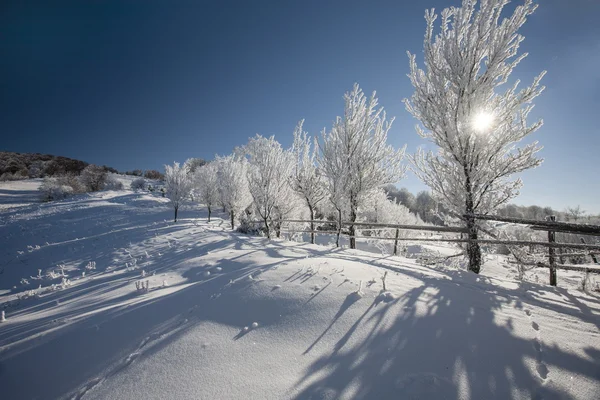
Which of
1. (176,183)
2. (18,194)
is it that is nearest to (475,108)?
(176,183)

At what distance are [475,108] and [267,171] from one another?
741 centimetres

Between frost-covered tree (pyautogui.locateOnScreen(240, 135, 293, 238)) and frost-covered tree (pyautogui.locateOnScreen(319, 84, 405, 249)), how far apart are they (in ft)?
6.80

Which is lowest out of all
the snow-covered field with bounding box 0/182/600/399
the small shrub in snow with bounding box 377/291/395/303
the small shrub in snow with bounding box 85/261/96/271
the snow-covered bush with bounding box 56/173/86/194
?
the small shrub in snow with bounding box 85/261/96/271

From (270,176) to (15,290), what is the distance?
8656 millimetres

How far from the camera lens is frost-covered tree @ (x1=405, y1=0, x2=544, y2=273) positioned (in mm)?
4797

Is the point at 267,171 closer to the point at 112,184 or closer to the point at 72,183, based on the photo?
the point at 72,183

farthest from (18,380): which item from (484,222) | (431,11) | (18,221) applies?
(18,221)

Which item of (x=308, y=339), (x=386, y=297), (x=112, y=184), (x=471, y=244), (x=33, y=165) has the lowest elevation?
(x=308, y=339)

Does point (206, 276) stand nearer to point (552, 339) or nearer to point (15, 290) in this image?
point (552, 339)

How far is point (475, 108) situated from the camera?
494cm

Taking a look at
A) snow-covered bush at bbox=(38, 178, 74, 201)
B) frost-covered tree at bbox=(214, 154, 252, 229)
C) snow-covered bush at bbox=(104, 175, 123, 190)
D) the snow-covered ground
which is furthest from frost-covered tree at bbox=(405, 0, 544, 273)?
snow-covered bush at bbox=(104, 175, 123, 190)

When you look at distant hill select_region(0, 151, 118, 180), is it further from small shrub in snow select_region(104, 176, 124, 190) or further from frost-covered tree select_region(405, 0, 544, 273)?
frost-covered tree select_region(405, 0, 544, 273)

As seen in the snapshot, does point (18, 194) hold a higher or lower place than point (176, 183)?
lower

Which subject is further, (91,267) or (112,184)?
(112,184)
